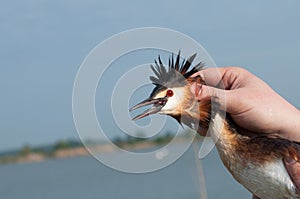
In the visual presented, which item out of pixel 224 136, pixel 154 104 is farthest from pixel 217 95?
pixel 154 104

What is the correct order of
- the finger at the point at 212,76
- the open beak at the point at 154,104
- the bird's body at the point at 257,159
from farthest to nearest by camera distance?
1. the finger at the point at 212,76
2. the bird's body at the point at 257,159
3. the open beak at the point at 154,104

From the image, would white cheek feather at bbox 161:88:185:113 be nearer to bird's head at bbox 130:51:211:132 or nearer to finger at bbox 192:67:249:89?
bird's head at bbox 130:51:211:132

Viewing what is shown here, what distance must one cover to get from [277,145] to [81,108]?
1305mm

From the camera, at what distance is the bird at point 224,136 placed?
438cm

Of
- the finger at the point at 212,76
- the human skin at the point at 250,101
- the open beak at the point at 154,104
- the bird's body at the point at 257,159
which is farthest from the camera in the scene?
the finger at the point at 212,76

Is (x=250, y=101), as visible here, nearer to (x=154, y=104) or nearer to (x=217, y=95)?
(x=217, y=95)

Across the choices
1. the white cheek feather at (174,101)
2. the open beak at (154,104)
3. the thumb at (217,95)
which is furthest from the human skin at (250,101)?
the open beak at (154,104)

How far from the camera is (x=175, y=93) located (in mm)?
4387

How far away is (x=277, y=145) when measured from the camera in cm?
446

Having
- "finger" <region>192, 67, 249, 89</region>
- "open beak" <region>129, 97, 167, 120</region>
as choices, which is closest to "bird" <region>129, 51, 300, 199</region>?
"open beak" <region>129, 97, 167, 120</region>

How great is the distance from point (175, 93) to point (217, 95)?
1.06 ft

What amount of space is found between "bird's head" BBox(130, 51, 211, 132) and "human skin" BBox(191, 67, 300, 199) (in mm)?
68

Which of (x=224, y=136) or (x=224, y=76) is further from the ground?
(x=224, y=76)

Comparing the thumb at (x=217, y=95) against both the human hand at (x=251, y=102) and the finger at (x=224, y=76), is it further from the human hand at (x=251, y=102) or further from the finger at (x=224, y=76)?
the finger at (x=224, y=76)
